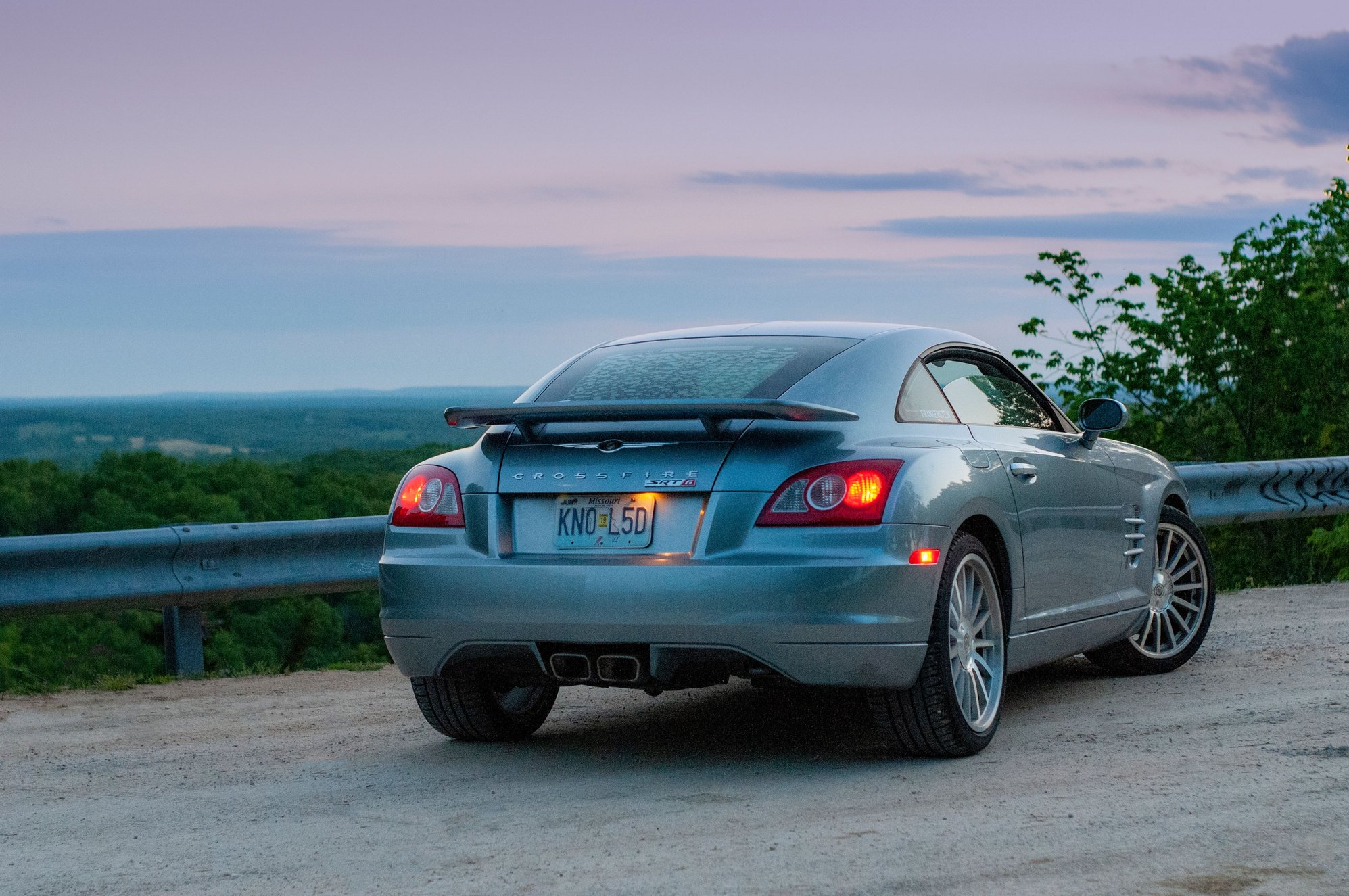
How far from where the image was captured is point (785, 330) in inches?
230

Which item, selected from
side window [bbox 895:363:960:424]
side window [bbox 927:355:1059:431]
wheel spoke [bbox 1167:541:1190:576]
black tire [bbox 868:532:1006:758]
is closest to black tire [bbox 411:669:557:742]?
black tire [bbox 868:532:1006:758]

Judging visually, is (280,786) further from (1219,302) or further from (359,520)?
(1219,302)

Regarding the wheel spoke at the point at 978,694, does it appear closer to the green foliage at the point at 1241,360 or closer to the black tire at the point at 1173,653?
the black tire at the point at 1173,653

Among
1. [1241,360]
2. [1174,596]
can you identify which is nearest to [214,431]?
[1241,360]

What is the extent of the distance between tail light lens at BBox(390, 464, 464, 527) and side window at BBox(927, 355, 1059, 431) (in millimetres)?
1802

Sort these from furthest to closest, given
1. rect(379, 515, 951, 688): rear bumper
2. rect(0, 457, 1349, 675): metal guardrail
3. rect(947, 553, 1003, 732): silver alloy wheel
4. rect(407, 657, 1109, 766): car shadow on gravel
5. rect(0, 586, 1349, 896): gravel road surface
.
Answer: rect(0, 457, 1349, 675): metal guardrail < rect(407, 657, 1109, 766): car shadow on gravel < rect(947, 553, 1003, 732): silver alloy wheel < rect(379, 515, 951, 688): rear bumper < rect(0, 586, 1349, 896): gravel road surface

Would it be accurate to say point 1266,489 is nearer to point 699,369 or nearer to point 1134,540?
point 1134,540

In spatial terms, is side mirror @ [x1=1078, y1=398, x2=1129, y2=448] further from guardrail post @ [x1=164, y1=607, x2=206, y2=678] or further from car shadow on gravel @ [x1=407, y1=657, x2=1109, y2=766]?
guardrail post @ [x1=164, y1=607, x2=206, y2=678]

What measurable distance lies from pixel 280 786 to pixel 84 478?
60.5 meters

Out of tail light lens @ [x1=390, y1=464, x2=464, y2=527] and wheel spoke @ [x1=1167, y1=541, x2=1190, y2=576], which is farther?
wheel spoke @ [x1=1167, y1=541, x2=1190, y2=576]

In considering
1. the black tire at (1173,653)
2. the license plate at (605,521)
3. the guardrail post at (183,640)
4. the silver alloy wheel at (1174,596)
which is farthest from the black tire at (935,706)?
the guardrail post at (183,640)

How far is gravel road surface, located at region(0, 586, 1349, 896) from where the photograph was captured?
387cm

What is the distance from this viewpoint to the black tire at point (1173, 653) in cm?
705

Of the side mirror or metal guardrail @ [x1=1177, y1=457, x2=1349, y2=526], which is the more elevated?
the side mirror
